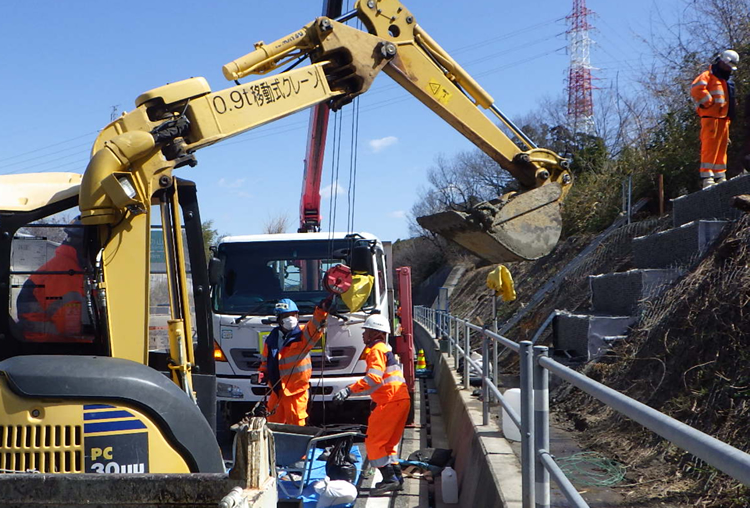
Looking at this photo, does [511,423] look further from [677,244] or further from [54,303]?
[677,244]

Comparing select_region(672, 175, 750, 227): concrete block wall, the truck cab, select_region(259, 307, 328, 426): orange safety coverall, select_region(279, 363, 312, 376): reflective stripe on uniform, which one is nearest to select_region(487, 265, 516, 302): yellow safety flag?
the truck cab

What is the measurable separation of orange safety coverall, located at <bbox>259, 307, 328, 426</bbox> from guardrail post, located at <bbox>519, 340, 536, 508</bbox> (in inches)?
158

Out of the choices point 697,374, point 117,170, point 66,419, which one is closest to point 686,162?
point 697,374

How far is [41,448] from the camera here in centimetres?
329

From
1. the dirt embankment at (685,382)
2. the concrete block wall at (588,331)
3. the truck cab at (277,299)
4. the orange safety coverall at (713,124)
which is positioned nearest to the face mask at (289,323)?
the truck cab at (277,299)

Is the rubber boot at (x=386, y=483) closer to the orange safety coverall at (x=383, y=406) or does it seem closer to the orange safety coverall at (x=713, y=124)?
the orange safety coverall at (x=383, y=406)

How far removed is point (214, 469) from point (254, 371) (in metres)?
5.43

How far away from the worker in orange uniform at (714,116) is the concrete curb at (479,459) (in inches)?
183

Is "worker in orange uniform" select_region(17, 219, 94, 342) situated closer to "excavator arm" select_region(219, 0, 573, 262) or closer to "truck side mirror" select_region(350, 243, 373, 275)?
"excavator arm" select_region(219, 0, 573, 262)

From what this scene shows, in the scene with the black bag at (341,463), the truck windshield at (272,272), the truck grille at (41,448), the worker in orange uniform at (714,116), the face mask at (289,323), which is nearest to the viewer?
the truck grille at (41,448)

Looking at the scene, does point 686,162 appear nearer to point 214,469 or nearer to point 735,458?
point 214,469

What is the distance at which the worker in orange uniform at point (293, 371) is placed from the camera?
780 cm

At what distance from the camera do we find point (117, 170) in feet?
14.5

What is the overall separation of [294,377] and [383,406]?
112 centimetres
